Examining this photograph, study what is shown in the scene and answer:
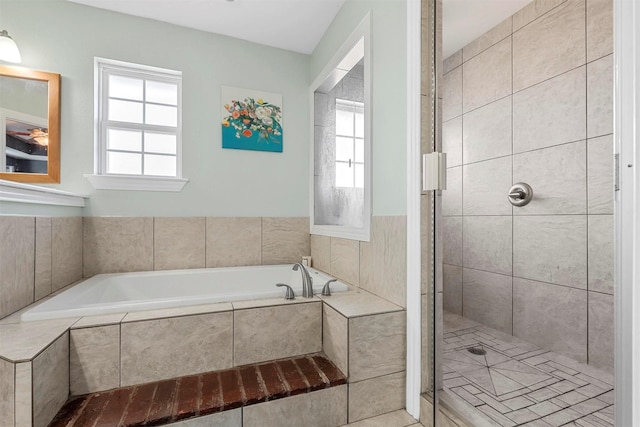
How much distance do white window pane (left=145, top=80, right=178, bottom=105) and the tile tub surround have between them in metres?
2.29

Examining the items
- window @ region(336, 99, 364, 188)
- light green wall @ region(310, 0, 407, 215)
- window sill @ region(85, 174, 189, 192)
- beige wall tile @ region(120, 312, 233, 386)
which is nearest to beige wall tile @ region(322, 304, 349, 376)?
beige wall tile @ region(120, 312, 233, 386)

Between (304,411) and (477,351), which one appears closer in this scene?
(304,411)

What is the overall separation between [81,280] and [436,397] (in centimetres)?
227

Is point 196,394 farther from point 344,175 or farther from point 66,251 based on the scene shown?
point 344,175

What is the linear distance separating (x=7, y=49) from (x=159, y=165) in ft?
3.42

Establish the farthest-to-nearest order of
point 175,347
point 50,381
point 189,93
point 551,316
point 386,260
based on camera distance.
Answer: point 189,93, point 551,316, point 386,260, point 175,347, point 50,381

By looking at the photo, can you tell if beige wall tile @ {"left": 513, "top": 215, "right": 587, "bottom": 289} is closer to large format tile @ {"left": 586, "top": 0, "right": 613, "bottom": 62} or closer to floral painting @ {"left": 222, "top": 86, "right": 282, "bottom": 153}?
large format tile @ {"left": 586, "top": 0, "right": 613, "bottom": 62}

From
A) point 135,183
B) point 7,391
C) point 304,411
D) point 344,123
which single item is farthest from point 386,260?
point 135,183

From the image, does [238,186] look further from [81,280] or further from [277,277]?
[81,280]

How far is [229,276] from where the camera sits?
2309 millimetres

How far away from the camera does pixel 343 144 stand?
2092 mm

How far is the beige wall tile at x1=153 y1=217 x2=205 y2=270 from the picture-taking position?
2.24m

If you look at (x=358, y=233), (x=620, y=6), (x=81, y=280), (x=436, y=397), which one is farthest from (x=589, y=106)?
(x=81, y=280)

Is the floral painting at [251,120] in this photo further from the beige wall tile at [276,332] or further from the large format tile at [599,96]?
the large format tile at [599,96]
